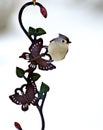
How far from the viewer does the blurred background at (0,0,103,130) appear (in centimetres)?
75

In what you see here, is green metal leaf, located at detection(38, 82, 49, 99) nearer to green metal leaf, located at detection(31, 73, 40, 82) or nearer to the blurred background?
green metal leaf, located at detection(31, 73, 40, 82)

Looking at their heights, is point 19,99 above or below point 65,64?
below

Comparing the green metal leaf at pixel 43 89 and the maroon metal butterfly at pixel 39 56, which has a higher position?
the maroon metal butterfly at pixel 39 56

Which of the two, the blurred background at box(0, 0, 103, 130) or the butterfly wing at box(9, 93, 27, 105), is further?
the blurred background at box(0, 0, 103, 130)

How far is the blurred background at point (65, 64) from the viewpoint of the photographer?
747mm

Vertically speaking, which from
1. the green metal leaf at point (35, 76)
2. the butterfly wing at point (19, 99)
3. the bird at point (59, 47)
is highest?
the bird at point (59, 47)

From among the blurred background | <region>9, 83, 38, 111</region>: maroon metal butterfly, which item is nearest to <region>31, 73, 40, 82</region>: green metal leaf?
<region>9, 83, 38, 111</region>: maroon metal butterfly

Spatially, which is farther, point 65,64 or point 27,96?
point 65,64

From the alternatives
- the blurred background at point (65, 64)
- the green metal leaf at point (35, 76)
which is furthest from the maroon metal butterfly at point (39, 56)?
the blurred background at point (65, 64)

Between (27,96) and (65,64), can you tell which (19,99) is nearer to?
(27,96)

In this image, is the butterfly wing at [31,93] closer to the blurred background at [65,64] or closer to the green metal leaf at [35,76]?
the green metal leaf at [35,76]

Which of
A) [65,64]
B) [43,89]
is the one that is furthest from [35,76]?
[65,64]

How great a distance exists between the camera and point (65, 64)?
0.76 meters

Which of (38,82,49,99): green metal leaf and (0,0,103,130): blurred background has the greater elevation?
(0,0,103,130): blurred background
